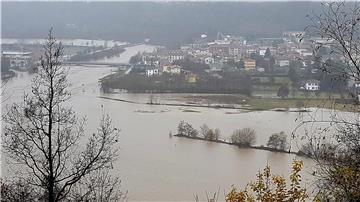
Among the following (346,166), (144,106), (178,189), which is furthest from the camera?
(144,106)

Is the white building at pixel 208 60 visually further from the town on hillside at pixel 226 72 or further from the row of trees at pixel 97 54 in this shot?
the row of trees at pixel 97 54

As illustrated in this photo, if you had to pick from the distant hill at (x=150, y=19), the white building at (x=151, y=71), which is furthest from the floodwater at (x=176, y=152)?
the distant hill at (x=150, y=19)

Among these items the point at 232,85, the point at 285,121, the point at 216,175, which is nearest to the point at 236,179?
the point at 216,175

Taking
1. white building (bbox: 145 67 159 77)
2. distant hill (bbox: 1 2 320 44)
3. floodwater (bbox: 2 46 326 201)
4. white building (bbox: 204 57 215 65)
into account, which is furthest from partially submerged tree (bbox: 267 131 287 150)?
distant hill (bbox: 1 2 320 44)

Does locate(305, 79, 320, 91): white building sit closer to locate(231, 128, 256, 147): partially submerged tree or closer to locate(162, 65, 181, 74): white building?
locate(162, 65, 181, 74): white building

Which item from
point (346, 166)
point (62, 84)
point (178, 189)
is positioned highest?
Answer: point (62, 84)

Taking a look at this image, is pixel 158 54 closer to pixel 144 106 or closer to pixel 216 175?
pixel 144 106

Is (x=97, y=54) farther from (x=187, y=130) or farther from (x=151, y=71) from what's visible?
(x=187, y=130)
